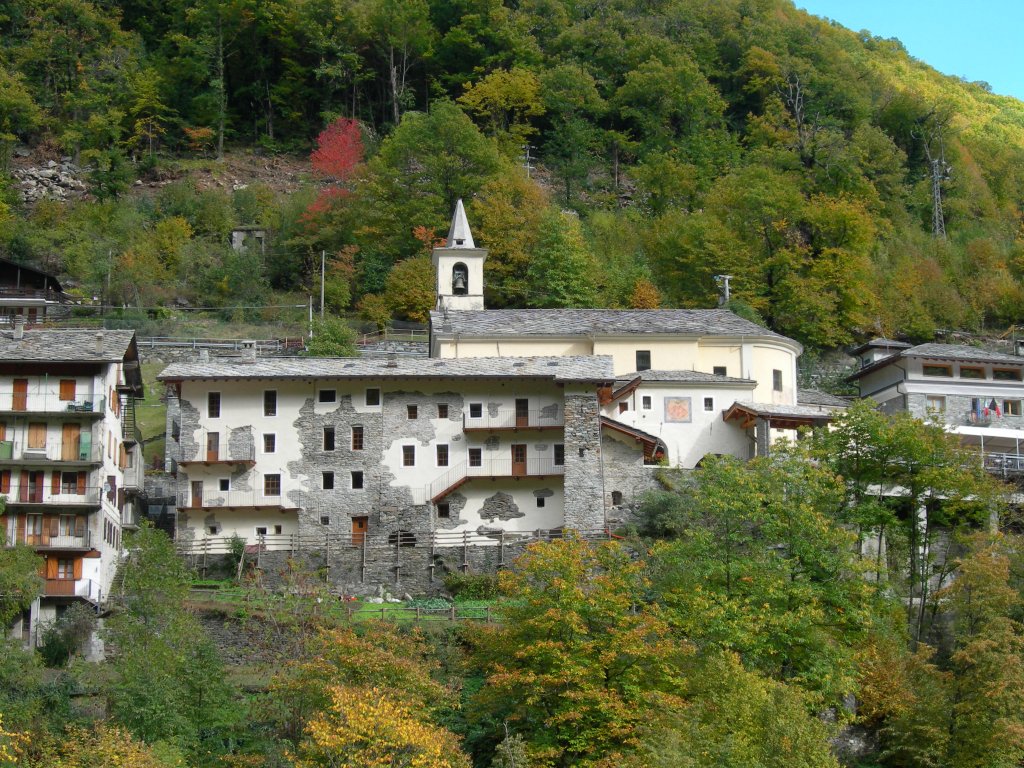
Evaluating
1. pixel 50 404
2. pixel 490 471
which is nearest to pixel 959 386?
pixel 490 471

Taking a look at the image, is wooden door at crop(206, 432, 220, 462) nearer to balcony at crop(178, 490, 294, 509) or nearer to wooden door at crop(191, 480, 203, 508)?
wooden door at crop(191, 480, 203, 508)

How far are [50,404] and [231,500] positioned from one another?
8303 mm

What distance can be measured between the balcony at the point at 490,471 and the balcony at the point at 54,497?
13011 millimetres

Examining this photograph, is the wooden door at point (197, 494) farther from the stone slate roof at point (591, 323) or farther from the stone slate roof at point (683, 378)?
the stone slate roof at point (683, 378)

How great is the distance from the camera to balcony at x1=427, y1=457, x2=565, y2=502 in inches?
2320

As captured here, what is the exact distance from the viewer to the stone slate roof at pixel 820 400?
224 feet

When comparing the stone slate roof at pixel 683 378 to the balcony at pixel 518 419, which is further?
the stone slate roof at pixel 683 378

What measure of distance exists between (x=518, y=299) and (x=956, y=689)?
1758 inches

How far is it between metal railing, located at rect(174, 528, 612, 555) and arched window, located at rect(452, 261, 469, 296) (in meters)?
19.3

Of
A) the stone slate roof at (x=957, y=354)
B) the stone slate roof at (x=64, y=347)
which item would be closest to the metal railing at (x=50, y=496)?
the stone slate roof at (x=64, y=347)

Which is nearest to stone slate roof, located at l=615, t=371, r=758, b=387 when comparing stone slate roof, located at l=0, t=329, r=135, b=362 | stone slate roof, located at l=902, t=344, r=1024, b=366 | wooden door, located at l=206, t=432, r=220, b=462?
stone slate roof, located at l=902, t=344, r=1024, b=366

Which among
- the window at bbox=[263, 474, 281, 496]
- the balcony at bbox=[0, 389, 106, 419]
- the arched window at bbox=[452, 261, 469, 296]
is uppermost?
the arched window at bbox=[452, 261, 469, 296]

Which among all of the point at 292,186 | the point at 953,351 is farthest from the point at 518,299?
the point at 292,186

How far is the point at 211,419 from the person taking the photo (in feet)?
195
